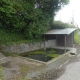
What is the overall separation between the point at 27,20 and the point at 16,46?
3.09m

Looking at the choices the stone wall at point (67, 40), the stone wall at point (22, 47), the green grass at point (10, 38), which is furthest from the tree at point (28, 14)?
the stone wall at point (67, 40)

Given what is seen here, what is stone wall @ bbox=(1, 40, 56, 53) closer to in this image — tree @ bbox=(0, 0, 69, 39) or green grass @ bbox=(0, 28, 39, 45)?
green grass @ bbox=(0, 28, 39, 45)

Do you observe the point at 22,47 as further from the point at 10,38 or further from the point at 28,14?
the point at 28,14

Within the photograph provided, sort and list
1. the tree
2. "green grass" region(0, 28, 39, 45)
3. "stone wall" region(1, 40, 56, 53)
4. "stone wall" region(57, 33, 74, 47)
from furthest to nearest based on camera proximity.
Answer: "stone wall" region(57, 33, 74, 47), "stone wall" region(1, 40, 56, 53), "green grass" region(0, 28, 39, 45), the tree

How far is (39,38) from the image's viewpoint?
41.0 ft

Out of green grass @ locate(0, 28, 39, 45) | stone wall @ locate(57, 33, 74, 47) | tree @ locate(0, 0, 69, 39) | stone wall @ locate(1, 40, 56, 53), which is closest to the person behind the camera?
tree @ locate(0, 0, 69, 39)

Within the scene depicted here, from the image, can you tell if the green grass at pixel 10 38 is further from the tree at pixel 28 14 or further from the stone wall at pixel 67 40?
the stone wall at pixel 67 40

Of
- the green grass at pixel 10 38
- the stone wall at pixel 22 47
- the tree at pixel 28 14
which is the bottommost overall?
the stone wall at pixel 22 47

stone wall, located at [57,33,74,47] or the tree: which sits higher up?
the tree

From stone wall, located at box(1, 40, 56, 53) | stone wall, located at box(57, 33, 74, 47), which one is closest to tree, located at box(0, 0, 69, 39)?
stone wall, located at box(1, 40, 56, 53)

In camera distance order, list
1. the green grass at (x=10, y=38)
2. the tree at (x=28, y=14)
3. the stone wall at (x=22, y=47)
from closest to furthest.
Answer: the tree at (x=28, y=14), the green grass at (x=10, y=38), the stone wall at (x=22, y=47)

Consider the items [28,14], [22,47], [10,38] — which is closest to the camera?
[10,38]

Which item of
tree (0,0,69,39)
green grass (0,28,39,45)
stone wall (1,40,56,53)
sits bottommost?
stone wall (1,40,56,53)

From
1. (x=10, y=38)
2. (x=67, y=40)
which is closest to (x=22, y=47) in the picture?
(x=10, y=38)
